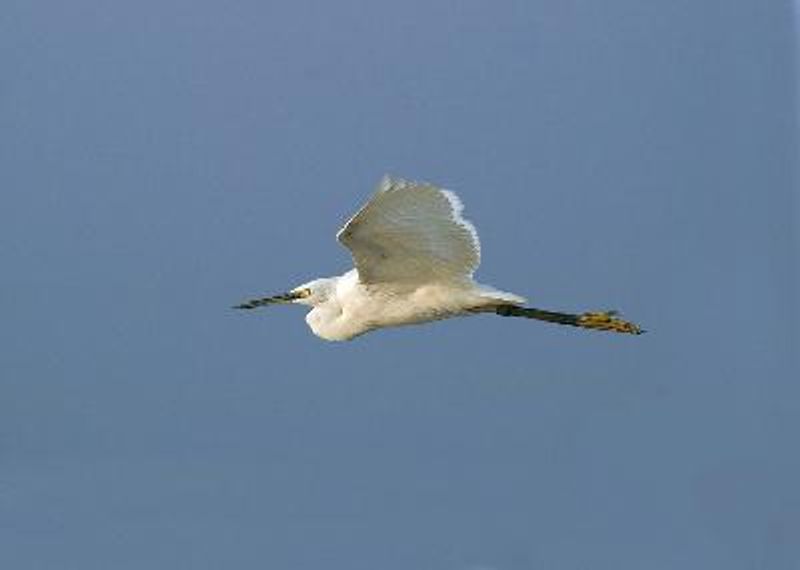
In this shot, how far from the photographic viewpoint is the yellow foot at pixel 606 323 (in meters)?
8.25

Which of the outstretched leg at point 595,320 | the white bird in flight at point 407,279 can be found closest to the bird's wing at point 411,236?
the white bird in flight at point 407,279

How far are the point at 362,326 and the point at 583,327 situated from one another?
113cm

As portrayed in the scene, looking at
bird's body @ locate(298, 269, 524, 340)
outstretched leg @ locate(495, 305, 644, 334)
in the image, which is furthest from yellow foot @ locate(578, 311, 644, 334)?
bird's body @ locate(298, 269, 524, 340)

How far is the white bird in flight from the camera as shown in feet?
22.0

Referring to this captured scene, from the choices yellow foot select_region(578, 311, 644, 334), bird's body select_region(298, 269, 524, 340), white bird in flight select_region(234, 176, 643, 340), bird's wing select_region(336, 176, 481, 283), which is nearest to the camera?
bird's wing select_region(336, 176, 481, 283)

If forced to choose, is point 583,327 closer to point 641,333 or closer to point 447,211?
point 641,333

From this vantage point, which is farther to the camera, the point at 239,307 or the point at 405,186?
the point at 239,307

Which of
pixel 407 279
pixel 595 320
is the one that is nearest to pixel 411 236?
pixel 407 279

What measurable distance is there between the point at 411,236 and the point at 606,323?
62.9 inches

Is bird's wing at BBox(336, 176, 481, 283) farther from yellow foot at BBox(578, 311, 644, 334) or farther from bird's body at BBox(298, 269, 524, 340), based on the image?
yellow foot at BBox(578, 311, 644, 334)

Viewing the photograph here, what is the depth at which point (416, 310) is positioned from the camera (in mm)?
7645

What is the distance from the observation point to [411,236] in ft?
23.1

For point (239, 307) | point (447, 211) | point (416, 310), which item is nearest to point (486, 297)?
point (416, 310)

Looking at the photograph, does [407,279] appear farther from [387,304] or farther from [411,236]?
[411,236]
